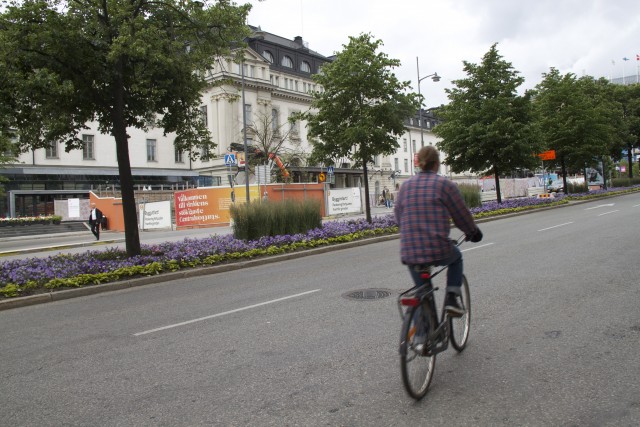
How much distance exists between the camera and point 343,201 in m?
31.0

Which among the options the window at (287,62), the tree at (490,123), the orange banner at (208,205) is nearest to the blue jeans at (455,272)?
the tree at (490,123)

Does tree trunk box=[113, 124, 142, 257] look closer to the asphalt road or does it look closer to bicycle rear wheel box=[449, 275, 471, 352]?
the asphalt road

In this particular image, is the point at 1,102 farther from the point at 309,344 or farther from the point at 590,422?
the point at 590,422

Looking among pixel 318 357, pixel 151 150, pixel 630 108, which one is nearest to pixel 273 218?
pixel 318 357

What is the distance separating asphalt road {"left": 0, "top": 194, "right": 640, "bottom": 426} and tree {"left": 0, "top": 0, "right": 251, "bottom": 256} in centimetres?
439

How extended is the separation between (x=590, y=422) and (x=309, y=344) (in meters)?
2.63

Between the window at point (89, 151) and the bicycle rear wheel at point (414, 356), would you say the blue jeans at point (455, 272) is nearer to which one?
the bicycle rear wheel at point (414, 356)

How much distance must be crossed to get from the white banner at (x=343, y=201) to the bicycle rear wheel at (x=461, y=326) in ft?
84.5

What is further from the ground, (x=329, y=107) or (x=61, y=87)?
(x=329, y=107)

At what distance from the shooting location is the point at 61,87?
8.95 metres

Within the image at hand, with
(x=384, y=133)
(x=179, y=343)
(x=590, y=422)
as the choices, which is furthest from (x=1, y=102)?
(x=384, y=133)

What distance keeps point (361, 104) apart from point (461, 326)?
577 inches

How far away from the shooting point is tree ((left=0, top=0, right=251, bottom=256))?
9.52 metres

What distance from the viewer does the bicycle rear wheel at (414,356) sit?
11.2 feet
